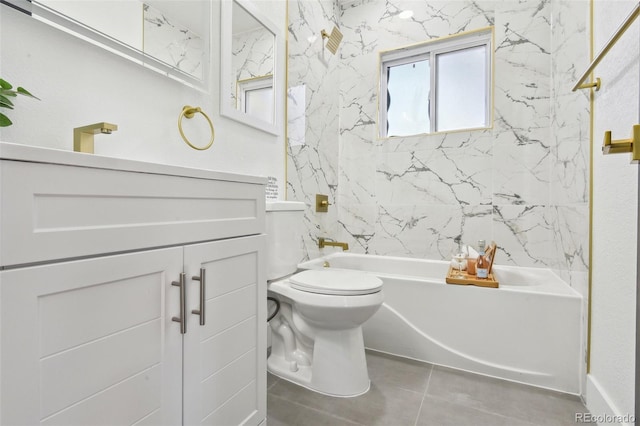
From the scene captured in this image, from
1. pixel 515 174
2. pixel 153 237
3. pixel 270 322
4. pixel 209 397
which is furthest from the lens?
pixel 515 174

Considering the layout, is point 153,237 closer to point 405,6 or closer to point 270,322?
point 270,322

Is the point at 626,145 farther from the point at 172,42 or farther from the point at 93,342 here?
the point at 172,42

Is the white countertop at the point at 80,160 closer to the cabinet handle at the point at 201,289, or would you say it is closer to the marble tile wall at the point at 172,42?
the cabinet handle at the point at 201,289

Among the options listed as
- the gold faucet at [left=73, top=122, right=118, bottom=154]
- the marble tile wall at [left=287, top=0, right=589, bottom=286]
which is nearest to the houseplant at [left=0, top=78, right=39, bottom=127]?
the gold faucet at [left=73, top=122, right=118, bottom=154]

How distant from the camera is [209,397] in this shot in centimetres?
90

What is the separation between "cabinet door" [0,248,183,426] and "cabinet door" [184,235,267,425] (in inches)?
2.0

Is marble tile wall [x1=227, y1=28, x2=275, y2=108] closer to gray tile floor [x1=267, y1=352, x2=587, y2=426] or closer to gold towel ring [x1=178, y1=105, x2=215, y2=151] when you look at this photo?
gold towel ring [x1=178, y1=105, x2=215, y2=151]

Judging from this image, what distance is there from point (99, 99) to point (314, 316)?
1.17 metres

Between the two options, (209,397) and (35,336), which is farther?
(209,397)

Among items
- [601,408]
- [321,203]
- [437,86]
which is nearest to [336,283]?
[321,203]

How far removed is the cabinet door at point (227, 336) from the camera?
845mm

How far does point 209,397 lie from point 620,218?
4.71 ft

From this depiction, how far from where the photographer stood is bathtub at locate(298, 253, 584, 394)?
1521 millimetres

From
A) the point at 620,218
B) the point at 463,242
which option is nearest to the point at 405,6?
the point at 463,242
